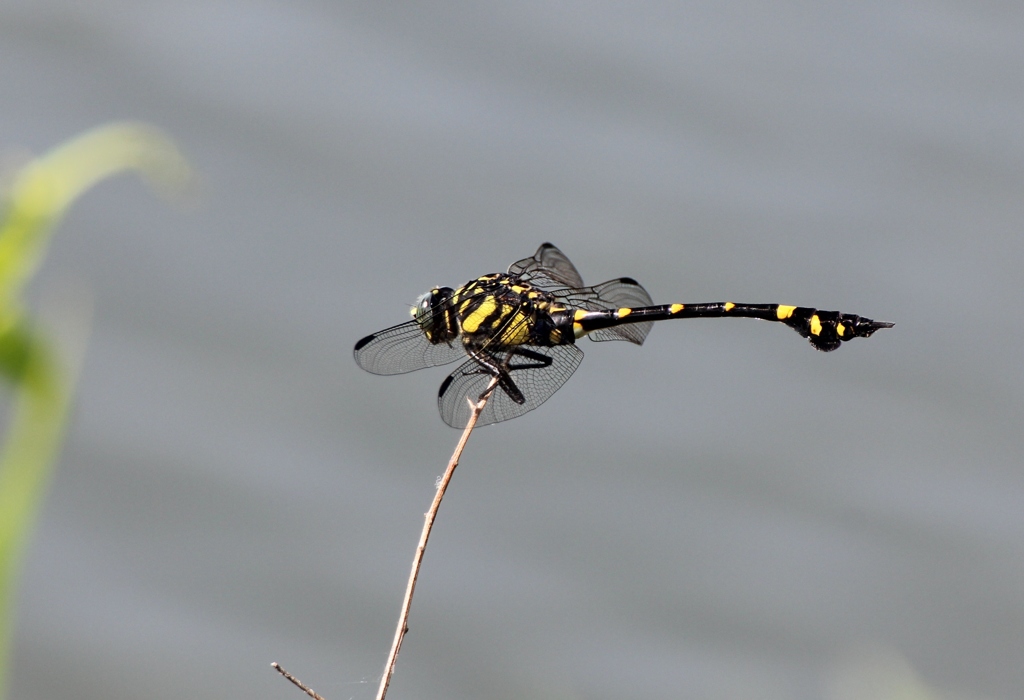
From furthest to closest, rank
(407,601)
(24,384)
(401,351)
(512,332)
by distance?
(401,351), (512,332), (407,601), (24,384)

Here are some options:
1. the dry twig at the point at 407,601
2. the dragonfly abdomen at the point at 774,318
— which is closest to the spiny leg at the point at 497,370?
the dragonfly abdomen at the point at 774,318

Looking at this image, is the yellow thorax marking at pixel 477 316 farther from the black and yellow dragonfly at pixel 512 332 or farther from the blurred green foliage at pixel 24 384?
the blurred green foliage at pixel 24 384

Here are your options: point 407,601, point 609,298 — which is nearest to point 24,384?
point 407,601

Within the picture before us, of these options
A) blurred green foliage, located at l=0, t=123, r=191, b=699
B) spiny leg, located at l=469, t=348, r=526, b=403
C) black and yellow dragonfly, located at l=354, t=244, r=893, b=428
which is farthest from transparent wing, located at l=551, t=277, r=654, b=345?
blurred green foliage, located at l=0, t=123, r=191, b=699

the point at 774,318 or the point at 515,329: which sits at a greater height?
the point at 774,318

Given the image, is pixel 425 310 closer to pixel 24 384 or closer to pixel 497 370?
pixel 497 370

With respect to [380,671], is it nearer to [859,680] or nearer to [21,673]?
[21,673]

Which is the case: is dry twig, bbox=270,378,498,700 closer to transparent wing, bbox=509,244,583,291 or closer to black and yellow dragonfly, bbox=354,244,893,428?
black and yellow dragonfly, bbox=354,244,893,428
